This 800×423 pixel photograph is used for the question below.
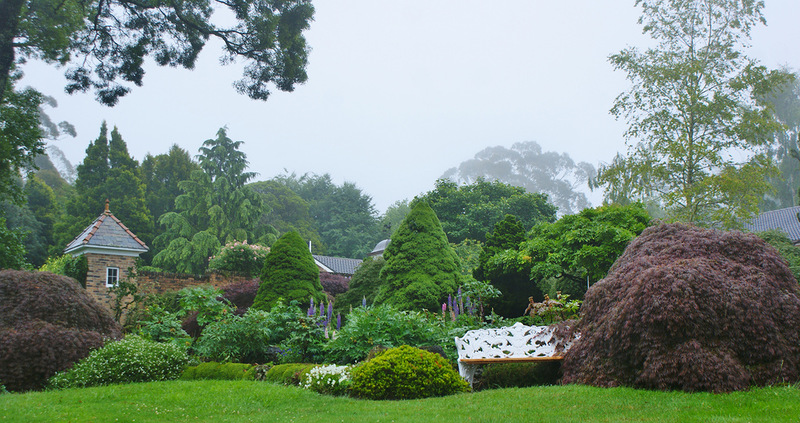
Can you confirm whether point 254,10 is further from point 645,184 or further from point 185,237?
point 185,237

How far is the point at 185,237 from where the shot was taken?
31359 mm

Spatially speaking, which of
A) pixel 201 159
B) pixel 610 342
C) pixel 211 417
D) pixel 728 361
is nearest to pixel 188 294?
pixel 211 417

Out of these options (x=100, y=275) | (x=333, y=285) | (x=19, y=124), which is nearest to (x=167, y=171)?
(x=333, y=285)

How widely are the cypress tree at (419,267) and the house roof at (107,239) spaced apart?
24.0 feet

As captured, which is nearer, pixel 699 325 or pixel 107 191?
pixel 699 325

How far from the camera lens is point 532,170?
3142 inches

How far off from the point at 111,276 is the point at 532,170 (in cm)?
7048

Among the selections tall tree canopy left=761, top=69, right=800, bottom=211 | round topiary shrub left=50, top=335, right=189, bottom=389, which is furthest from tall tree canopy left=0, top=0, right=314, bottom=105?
tall tree canopy left=761, top=69, right=800, bottom=211

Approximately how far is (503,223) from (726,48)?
8.28 meters

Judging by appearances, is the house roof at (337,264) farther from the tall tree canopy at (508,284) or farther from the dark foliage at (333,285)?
the tall tree canopy at (508,284)

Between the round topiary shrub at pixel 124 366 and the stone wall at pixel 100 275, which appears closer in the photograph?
the round topiary shrub at pixel 124 366

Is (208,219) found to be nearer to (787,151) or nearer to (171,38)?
(171,38)

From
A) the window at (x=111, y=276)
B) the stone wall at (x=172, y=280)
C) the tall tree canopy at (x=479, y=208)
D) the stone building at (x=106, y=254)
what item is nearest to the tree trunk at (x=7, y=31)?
the stone building at (x=106, y=254)

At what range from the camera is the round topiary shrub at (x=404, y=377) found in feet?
21.6
